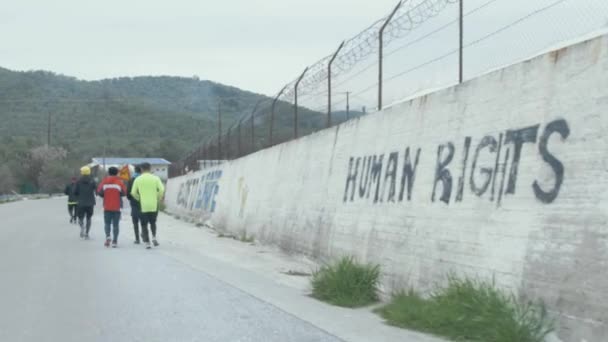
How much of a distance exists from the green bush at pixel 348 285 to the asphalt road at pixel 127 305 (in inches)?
34.7

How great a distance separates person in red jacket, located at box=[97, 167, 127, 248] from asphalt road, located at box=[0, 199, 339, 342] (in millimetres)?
1677

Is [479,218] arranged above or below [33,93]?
below

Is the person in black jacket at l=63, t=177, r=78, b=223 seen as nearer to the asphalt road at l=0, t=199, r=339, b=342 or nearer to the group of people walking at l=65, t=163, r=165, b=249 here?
the group of people walking at l=65, t=163, r=165, b=249

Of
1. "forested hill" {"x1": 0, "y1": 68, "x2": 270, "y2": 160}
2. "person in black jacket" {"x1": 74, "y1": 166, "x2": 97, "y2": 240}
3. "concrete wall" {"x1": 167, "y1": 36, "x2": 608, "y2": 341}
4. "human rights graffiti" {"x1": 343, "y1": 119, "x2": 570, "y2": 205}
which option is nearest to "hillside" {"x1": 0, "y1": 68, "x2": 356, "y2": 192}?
"forested hill" {"x1": 0, "y1": 68, "x2": 270, "y2": 160}

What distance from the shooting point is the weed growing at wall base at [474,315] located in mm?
6164

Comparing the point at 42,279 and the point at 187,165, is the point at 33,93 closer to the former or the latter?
the point at 187,165

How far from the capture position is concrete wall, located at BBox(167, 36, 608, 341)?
20.0 feet

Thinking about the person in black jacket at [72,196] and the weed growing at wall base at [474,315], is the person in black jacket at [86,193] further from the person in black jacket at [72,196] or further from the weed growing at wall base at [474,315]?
the weed growing at wall base at [474,315]

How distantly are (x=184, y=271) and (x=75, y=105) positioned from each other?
99988mm

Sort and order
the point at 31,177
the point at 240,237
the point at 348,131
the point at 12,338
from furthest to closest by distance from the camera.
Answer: the point at 31,177, the point at 240,237, the point at 348,131, the point at 12,338

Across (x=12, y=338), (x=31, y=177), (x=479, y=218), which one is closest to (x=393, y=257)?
(x=479, y=218)

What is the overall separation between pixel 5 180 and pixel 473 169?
89055 mm

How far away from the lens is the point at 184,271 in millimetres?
11352

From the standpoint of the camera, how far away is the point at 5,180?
88.3 m
